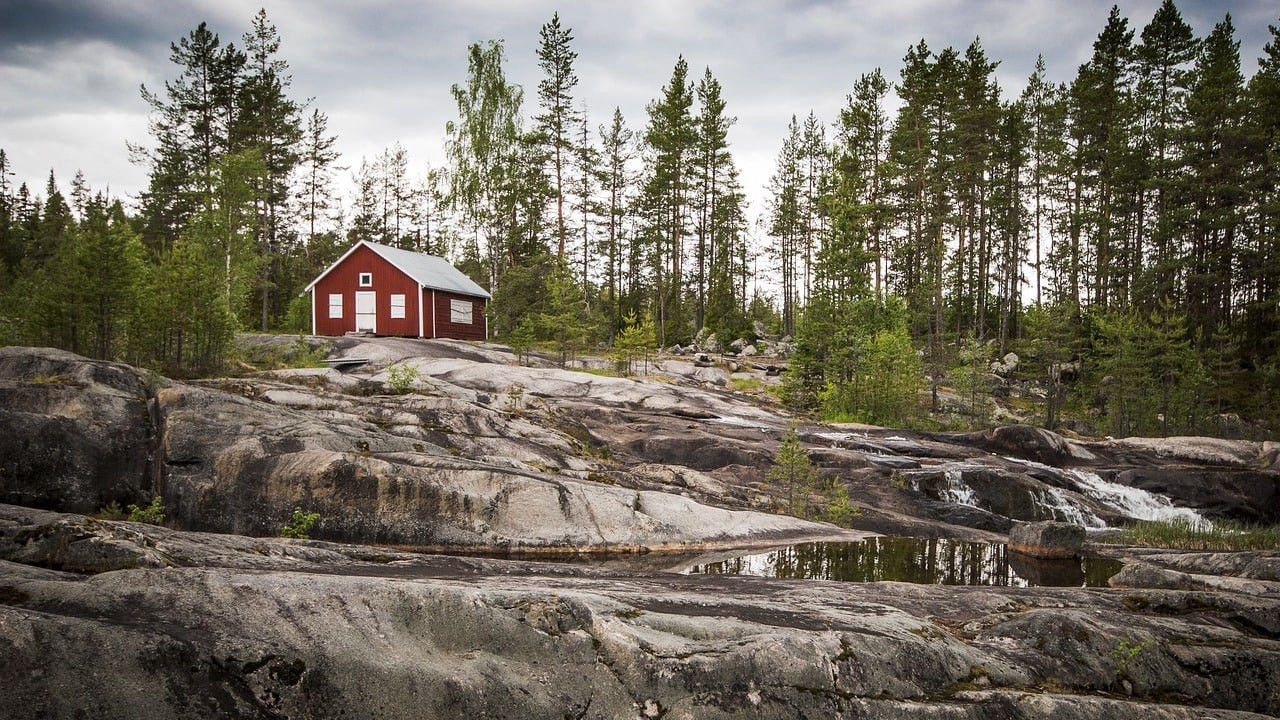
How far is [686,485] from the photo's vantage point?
50.1ft

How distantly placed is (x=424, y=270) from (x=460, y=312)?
3.24 m

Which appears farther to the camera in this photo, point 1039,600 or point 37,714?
point 1039,600

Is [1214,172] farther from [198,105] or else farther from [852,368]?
[198,105]

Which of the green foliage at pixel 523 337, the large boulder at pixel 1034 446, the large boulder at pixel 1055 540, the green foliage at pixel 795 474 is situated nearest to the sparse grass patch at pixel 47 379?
the green foliage at pixel 795 474

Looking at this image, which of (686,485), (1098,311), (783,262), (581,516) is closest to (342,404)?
(581,516)

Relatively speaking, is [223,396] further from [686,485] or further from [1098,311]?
[1098,311]

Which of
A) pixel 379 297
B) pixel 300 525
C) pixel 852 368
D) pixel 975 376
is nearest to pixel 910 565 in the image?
pixel 300 525

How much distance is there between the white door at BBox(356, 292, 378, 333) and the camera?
3650 cm

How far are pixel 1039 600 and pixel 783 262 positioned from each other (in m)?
58.5

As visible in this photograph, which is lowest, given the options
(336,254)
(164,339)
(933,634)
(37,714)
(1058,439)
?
(1058,439)

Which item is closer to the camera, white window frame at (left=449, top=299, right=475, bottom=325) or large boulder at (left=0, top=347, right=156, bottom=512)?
large boulder at (left=0, top=347, right=156, bottom=512)

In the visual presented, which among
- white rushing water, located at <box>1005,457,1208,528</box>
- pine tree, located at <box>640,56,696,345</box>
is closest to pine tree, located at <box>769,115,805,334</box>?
pine tree, located at <box>640,56,696,345</box>

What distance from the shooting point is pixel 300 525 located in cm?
955

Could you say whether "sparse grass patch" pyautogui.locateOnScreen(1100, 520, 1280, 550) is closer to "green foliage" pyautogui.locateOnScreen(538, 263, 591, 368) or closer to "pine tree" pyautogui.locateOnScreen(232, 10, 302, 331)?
"green foliage" pyautogui.locateOnScreen(538, 263, 591, 368)
